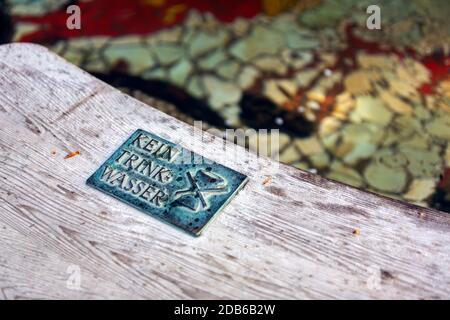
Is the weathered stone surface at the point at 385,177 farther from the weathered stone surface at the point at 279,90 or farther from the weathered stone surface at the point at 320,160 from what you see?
the weathered stone surface at the point at 279,90

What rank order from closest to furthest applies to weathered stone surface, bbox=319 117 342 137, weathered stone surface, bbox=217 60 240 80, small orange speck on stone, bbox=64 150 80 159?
1. small orange speck on stone, bbox=64 150 80 159
2. weathered stone surface, bbox=319 117 342 137
3. weathered stone surface, bbox=217 60 240 80

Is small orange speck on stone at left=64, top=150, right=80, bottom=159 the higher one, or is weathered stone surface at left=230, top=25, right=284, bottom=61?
weathered stone surface at left=230, top=25, right=284, bottom=61

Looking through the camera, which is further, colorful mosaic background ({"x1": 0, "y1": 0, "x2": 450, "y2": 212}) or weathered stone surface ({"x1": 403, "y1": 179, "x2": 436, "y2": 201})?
colorful mosaic background ({"x1": 0, "y1": 0, "x2": 450, "y2": 212})

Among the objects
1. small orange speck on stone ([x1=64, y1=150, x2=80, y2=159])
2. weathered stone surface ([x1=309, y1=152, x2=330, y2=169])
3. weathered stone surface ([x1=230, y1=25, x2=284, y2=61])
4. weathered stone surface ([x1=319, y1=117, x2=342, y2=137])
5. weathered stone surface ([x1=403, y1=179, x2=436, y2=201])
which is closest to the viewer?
small orange speck on stone ([x1=64, y1=150, x2=80, y2=159])

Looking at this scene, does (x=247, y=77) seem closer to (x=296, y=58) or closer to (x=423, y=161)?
(x=296, y=58)

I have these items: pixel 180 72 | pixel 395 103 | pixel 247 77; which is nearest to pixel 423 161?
pixel 395 103

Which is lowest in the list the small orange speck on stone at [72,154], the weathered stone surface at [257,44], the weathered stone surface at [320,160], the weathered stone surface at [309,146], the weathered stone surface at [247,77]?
the weathered stone surface at [320,160]

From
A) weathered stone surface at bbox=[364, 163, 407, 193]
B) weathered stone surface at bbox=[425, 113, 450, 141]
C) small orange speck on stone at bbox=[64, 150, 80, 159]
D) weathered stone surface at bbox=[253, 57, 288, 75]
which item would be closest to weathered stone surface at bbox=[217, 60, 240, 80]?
weathered stone surface at bbox=[253, 57, 288, 75]

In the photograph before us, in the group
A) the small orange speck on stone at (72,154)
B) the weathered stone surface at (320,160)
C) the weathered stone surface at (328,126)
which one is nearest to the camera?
the small orange speck on stone at (72,154)

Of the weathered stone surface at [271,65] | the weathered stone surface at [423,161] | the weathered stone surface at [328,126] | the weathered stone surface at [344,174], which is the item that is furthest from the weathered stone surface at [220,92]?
the weathered stone surface at [423,161]

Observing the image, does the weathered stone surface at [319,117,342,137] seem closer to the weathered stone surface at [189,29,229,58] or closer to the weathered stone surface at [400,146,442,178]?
the weathered stone surface at [400,146,442,178]
